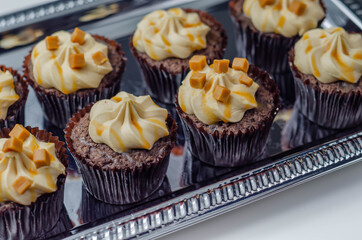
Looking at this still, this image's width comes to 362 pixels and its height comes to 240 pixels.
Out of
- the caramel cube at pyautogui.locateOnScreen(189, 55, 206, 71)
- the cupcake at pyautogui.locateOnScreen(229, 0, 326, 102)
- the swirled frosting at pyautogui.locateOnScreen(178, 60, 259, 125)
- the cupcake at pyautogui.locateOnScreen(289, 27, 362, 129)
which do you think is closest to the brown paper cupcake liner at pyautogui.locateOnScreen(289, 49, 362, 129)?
the cupcake at pyautogui.locateOnScreen(289, 27, 362, 129)

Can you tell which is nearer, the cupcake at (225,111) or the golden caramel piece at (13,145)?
the golden caramel piece at (13,145)

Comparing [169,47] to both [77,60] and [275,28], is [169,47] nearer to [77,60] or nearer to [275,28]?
[77,60]

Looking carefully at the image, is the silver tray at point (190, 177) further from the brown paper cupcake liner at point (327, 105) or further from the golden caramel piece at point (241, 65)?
the golden caramel piece at point (241, 65)

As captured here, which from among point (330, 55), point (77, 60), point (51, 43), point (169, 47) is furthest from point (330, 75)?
point (51, 43)

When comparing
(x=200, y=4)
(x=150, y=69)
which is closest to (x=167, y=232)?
(x=150, y=69)

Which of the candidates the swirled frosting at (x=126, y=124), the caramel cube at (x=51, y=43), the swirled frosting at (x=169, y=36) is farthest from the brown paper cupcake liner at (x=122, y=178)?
the swirled frosting at (x=169, y=36)

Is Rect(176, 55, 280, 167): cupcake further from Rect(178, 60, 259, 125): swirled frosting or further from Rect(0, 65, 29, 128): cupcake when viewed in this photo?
Rect(0, 65, 29, 128): cupcake

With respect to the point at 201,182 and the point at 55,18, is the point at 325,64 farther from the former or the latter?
the point at 55,18
